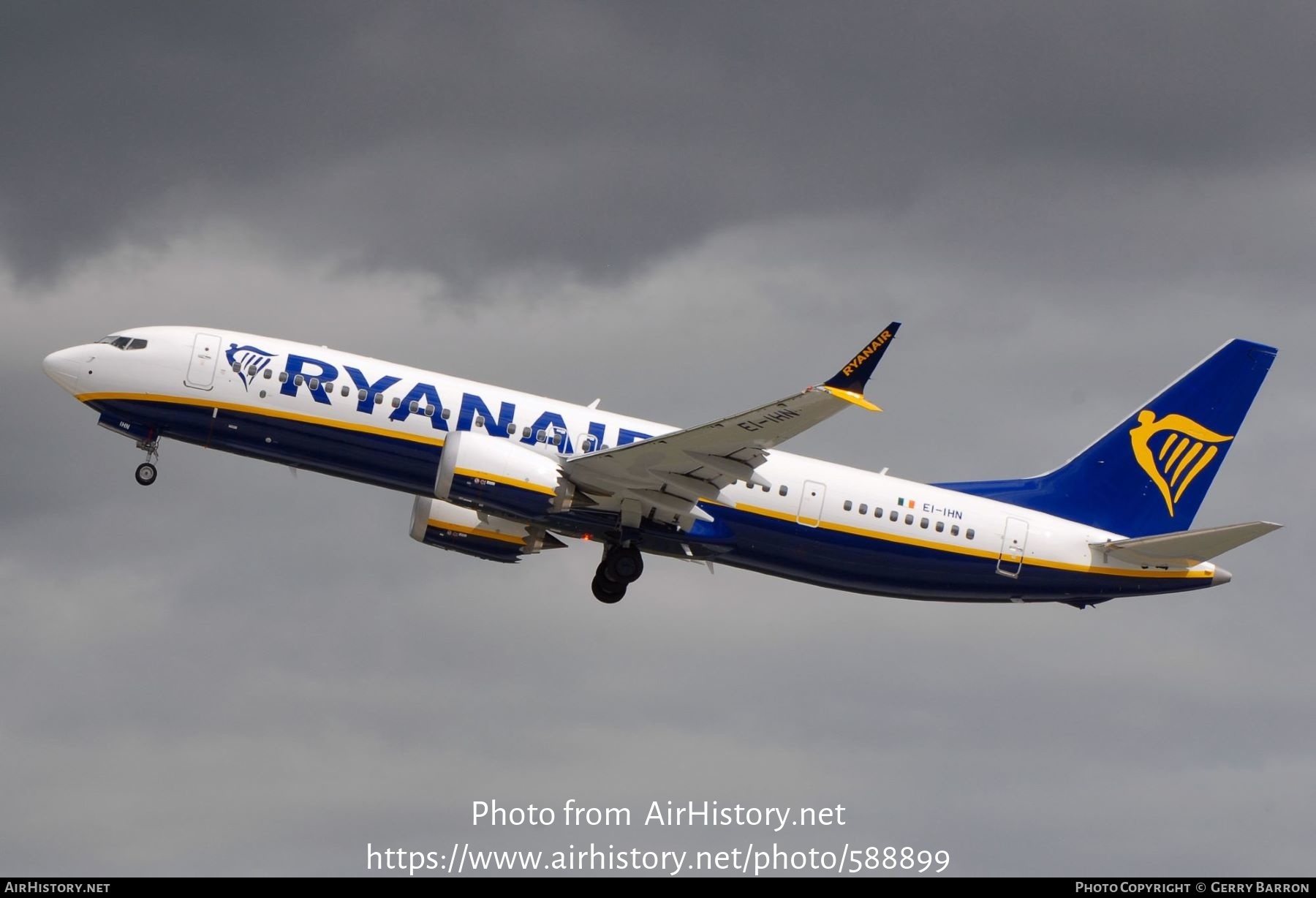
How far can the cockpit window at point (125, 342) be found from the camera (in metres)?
46.7

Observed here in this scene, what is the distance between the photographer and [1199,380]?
2136 inches

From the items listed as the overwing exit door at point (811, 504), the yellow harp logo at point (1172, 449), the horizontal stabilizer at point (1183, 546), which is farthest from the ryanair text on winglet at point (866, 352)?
the yellow harp logo at point (1172, 449)

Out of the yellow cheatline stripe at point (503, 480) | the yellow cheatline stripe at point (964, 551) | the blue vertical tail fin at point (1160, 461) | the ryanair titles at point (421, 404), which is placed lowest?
the yellow cheatline stripe at point (503, 480)

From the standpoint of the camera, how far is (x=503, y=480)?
44.1m

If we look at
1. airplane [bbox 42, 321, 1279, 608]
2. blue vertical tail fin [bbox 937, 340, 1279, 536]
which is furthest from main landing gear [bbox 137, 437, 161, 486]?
blue vertical tail fin [bbox 937, 340, 1279, 536]

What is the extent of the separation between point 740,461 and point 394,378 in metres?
9.94

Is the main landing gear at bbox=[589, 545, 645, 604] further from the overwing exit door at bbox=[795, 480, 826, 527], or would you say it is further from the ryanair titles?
the overwing exit door at bbox=[795, 480, 826, 527]

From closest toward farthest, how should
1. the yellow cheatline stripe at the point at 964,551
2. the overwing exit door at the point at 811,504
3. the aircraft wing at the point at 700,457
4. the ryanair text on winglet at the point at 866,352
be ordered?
the ryanair text on winglet at the point at 866,352, the aircraft wing at the point at 700,457, the yellow cheatline stripe at the point at 964,551, the overwing exit door at the point at 811,504

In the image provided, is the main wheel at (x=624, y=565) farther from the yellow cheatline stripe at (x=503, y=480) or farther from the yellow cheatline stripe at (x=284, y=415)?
the yellow cheatline stripe at (x=284, y=415)

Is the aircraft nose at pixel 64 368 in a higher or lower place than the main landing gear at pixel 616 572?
higher

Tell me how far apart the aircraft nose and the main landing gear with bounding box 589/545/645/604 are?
52.1ft

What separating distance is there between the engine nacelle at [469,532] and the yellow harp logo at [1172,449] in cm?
1963

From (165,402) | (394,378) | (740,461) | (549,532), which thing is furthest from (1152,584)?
(165,402)

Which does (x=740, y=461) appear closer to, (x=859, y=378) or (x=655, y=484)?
(x=655, y=484)
